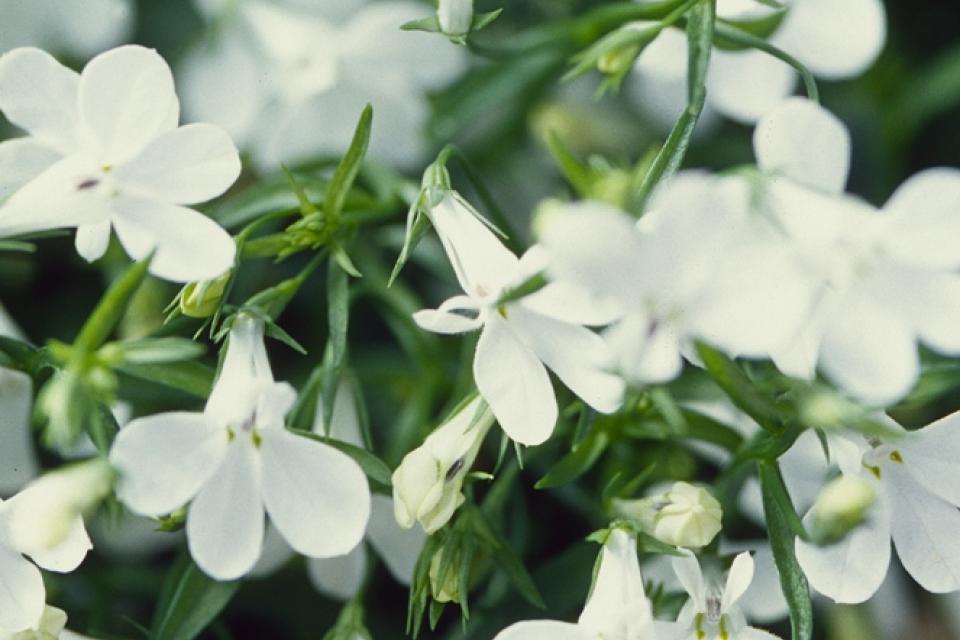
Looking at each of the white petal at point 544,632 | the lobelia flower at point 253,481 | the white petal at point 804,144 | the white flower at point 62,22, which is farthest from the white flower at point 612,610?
the white flower at point 62,22

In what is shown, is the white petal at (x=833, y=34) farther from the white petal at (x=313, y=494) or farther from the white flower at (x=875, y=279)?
the white petal at (x=313, y=494)

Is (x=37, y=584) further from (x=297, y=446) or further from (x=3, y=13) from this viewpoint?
(x=3, y=13)

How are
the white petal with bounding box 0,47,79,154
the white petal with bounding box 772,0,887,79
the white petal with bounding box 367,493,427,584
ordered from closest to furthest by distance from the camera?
the white petal with bounding box 0,47,79,154 → the white petal with bounding box 367,493,427,584 → the white petal with bounding box 772,0,887,79

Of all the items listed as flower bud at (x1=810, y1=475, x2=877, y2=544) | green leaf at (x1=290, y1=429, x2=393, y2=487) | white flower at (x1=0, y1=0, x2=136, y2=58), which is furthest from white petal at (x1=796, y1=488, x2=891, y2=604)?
white flower at (x1=0, y1=0, x2=136, y2=58)

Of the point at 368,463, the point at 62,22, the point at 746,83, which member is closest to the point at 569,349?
the point at 368,463

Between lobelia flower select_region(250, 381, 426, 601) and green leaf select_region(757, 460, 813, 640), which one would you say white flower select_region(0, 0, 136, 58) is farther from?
green leaf select_region(757, 460, 813, 640)

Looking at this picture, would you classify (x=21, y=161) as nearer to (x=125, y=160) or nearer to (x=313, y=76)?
(x=125, y=160)

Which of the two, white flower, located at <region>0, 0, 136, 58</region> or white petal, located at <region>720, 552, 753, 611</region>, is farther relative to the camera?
white flower, located at <region>0, 0, 136, 58</region>
